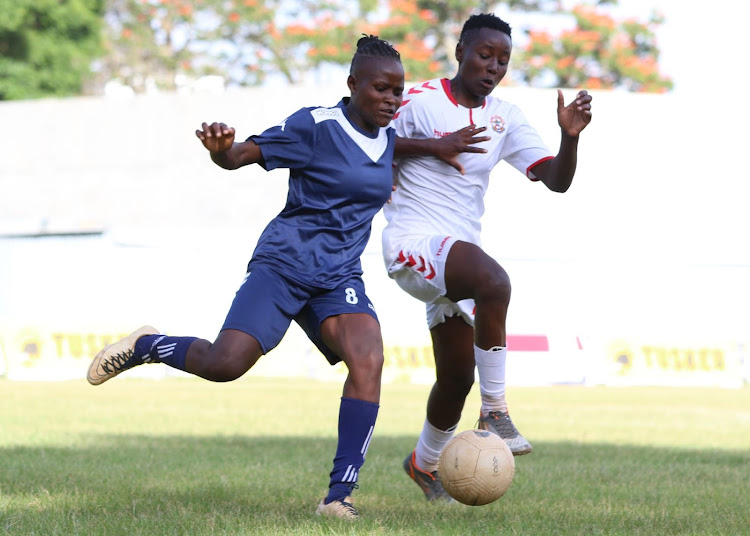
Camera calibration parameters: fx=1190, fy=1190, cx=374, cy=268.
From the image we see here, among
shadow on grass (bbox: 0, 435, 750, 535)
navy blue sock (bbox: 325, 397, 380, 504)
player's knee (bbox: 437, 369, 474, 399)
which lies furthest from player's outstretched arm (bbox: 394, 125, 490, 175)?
shadow on grass (bbox: 0, 435, 750, 535)

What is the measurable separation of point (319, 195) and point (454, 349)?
1411 mm

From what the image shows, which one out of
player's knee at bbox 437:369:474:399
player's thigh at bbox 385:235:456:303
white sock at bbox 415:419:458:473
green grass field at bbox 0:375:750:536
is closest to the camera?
green grass field at bbox 0:375:750:536

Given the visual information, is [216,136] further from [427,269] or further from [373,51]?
[427,269]

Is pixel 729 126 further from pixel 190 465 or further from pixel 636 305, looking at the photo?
pixel 190 465

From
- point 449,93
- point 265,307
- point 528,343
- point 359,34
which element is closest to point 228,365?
point 265,307

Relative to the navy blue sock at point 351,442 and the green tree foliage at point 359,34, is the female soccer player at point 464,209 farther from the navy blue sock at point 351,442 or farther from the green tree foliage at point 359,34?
the green tree foliage at point 359,34

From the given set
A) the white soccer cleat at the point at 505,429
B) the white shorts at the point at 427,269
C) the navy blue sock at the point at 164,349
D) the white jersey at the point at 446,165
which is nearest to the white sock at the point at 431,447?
the white shorts at the point at 427,269

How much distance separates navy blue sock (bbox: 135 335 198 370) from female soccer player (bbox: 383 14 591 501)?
1.30 metres

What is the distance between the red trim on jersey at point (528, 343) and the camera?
66.7 ft

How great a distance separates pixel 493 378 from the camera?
6352 millimetres

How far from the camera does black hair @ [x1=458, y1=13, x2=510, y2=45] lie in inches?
262

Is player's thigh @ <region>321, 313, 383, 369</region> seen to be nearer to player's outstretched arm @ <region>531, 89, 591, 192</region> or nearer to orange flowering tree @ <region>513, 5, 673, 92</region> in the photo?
player's outstretched arm @ <region>531, 89, 591, 192</region>

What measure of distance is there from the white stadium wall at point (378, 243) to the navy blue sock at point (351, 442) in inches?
562

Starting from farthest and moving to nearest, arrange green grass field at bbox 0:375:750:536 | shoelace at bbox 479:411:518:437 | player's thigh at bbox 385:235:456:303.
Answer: player's thigh at bbox 385:235:456:303, shoelace at bbox 479:411:518:437, green grass field at bbox 0:375:750:536
